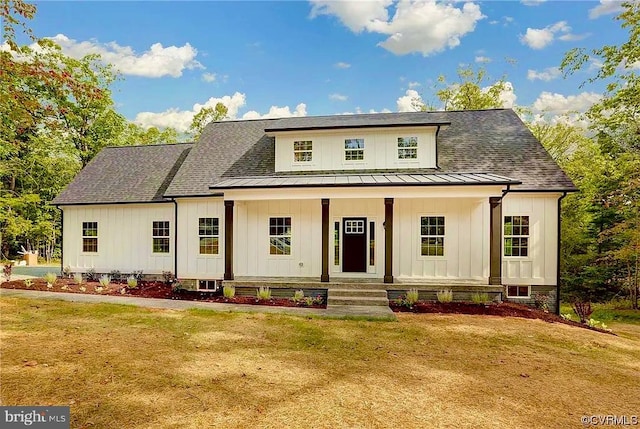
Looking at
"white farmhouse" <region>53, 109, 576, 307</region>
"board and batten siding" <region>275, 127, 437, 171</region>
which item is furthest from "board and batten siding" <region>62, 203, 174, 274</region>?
"board and batten siding" <region>275, 127, 437, 171</region>

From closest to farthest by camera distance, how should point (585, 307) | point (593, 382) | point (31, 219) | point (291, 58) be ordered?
1. point (593, 382)
2. point (585, 307)
3. point (291, 58)
4. point (31, 219)

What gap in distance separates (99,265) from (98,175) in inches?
187

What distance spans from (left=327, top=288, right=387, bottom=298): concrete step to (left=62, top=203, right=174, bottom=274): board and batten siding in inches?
293

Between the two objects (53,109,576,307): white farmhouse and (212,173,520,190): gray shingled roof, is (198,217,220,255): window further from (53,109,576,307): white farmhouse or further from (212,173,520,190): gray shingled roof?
(212,173,520,190): gray shingled roof

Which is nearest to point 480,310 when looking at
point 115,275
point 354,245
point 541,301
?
point 541,301

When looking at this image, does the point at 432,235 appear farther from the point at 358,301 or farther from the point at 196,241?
the point at 196,241

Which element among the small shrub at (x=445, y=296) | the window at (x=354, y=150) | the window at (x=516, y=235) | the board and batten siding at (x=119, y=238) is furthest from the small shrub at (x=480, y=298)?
the board and batten siding at (x=119, y=238)

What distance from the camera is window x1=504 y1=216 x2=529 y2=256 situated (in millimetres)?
11742

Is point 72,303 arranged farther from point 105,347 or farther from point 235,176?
point 235,176

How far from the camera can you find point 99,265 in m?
14.5

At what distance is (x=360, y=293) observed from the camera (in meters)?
10.5

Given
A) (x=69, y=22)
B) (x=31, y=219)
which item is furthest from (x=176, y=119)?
(x=69, y=22)

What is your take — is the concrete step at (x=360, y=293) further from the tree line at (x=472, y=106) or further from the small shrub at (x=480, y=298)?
the tree line at (x=472, y=106)

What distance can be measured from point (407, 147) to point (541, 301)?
7203mm
